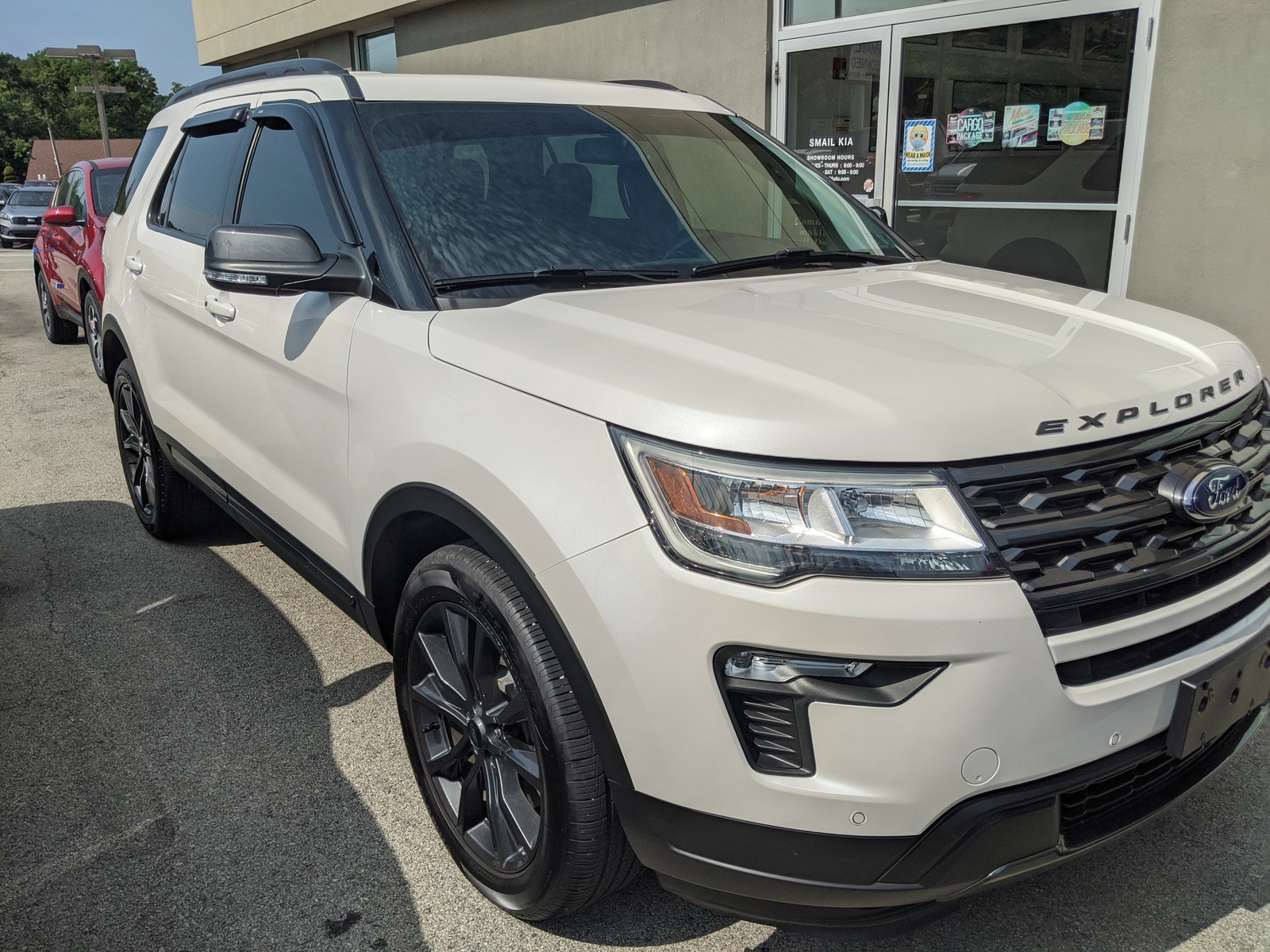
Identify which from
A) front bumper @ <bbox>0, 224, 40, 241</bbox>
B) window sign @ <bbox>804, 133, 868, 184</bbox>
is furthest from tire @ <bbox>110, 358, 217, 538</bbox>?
front bumper @ <bbox>0, 224, 40, 241</bbox>

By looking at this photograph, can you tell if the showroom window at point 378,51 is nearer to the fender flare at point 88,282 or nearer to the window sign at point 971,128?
the fender flare at point 88,282

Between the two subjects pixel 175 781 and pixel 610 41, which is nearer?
pixel 175 781

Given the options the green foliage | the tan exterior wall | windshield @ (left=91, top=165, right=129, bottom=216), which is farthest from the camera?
the green foliage

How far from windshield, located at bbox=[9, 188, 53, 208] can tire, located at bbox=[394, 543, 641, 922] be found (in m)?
31.5

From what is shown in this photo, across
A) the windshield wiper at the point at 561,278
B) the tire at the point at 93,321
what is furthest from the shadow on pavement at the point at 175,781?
the tire at the point at 93,321

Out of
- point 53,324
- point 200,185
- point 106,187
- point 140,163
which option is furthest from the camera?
point 53,324

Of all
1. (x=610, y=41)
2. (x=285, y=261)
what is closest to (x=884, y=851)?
(x=285, y=261)

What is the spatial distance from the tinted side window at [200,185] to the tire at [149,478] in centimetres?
77

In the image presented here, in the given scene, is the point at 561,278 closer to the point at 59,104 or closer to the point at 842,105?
the point at 842,105

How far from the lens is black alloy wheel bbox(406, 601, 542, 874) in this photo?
2.19 m

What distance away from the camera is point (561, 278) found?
2605mm

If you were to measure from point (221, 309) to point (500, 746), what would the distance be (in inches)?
73.0

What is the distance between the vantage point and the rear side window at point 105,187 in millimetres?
8344

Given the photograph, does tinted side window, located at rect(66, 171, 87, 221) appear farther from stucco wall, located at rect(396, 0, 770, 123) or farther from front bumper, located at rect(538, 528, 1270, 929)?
front bumper, located at rect(538, 528, 1270, 929)
